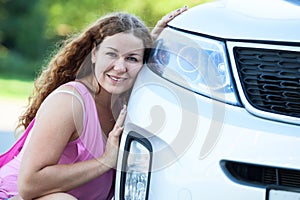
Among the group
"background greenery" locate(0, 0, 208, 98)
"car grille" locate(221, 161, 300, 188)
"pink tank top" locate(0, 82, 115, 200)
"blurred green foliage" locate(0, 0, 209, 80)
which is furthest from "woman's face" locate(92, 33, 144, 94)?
"blurred green foliage" locate(0, 0, 209, 80)

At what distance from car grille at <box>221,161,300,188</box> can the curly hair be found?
902 millimetres

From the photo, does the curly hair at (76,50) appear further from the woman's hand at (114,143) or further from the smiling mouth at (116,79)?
the woman's hand at (114,143)

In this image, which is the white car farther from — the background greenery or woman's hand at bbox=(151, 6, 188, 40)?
the background greenery

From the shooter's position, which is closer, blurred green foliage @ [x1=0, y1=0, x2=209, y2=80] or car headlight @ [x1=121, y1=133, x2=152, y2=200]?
car headlight @ [x1=121, y1=133, x2=152, y2=200]

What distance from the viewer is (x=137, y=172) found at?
3193 millimetres

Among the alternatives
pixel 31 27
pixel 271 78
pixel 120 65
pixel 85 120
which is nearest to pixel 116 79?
pixel 120 65

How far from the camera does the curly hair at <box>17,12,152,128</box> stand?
12.0 ft

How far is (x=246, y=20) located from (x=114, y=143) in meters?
0.77

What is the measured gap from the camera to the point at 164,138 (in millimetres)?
3020

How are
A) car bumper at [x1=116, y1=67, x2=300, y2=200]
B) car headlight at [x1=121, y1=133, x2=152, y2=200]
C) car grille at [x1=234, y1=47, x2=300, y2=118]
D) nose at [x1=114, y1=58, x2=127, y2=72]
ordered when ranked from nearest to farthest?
car bumper at [x1=116, y1=67, x2=300, y2=200], car grille at [x1=234, y1=47, x2=300, y2=118], car headlight at [x1=121, y1=133, x2=152, y2=200], nose at [x1=114, y1=58, x2=127, y2=72]

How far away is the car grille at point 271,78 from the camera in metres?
2.93

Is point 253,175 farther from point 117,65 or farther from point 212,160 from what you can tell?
point 117,65

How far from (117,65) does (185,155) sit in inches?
29.5

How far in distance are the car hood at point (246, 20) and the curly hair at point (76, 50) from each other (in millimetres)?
307
